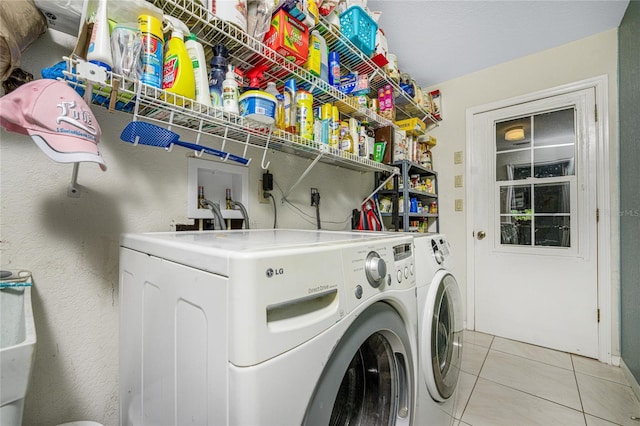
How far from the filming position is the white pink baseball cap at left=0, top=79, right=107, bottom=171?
580mm

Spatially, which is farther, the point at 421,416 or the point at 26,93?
the point at 421,416

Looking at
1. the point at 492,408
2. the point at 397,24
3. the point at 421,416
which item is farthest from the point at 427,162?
the point at 421,416

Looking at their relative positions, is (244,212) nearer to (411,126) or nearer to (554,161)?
(411,126)

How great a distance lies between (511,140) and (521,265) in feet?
3.70

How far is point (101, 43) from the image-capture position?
667 mm

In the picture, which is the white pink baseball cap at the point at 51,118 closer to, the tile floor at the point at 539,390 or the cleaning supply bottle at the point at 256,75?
the cleaning supply bottle at the point at 256,75

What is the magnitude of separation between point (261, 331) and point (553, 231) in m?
2.71

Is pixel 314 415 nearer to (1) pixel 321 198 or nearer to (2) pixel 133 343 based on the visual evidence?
(2) pixel 133 343

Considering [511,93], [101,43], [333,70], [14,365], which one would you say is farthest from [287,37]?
[511,93]

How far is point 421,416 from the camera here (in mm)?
904

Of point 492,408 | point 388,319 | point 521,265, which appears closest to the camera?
point 388,319

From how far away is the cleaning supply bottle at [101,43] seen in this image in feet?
2.18

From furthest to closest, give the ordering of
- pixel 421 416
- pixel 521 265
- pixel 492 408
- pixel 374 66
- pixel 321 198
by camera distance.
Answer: pixel 521 265, pixel 321 198, pixel 374 66, pixel 492 408, pixel 421 416

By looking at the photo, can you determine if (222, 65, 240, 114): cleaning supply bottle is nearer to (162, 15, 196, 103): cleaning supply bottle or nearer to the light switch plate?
(162, 15, 196, 103): cleaning supply bottle
